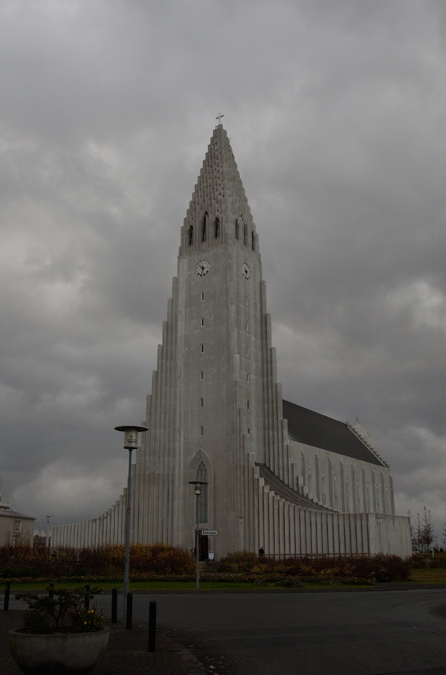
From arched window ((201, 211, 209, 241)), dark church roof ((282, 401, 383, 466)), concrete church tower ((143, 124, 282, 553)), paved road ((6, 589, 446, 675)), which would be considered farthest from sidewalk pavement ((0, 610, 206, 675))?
arched window ((201, 211, 209, 241))

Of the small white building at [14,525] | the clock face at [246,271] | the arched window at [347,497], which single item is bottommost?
the small white building at [14,525]

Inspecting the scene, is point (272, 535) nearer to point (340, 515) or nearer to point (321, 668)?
point (340, 515)

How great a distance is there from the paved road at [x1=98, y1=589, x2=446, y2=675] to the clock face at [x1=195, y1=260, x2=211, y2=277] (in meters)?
44.8

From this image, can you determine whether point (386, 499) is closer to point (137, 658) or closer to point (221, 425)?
point (221, 425)

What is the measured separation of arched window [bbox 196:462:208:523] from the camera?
201ft

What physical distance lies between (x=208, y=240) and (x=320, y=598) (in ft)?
157

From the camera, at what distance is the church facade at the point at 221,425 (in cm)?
5744

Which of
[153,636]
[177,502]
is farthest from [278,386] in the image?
[153,636]

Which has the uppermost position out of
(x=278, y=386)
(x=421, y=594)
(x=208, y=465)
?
(x=278, y=386)

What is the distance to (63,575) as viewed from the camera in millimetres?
34375

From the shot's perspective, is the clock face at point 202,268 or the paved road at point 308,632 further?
the clock face at point 202,268

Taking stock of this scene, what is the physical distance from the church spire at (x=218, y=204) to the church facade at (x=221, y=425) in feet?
0.44

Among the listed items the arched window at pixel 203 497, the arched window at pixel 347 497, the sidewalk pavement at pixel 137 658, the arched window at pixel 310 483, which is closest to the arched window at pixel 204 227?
the arched window at pixel 203 497

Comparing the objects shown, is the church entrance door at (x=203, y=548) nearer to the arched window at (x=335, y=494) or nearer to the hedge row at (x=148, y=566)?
the hedge row at (x=148, y=566)
